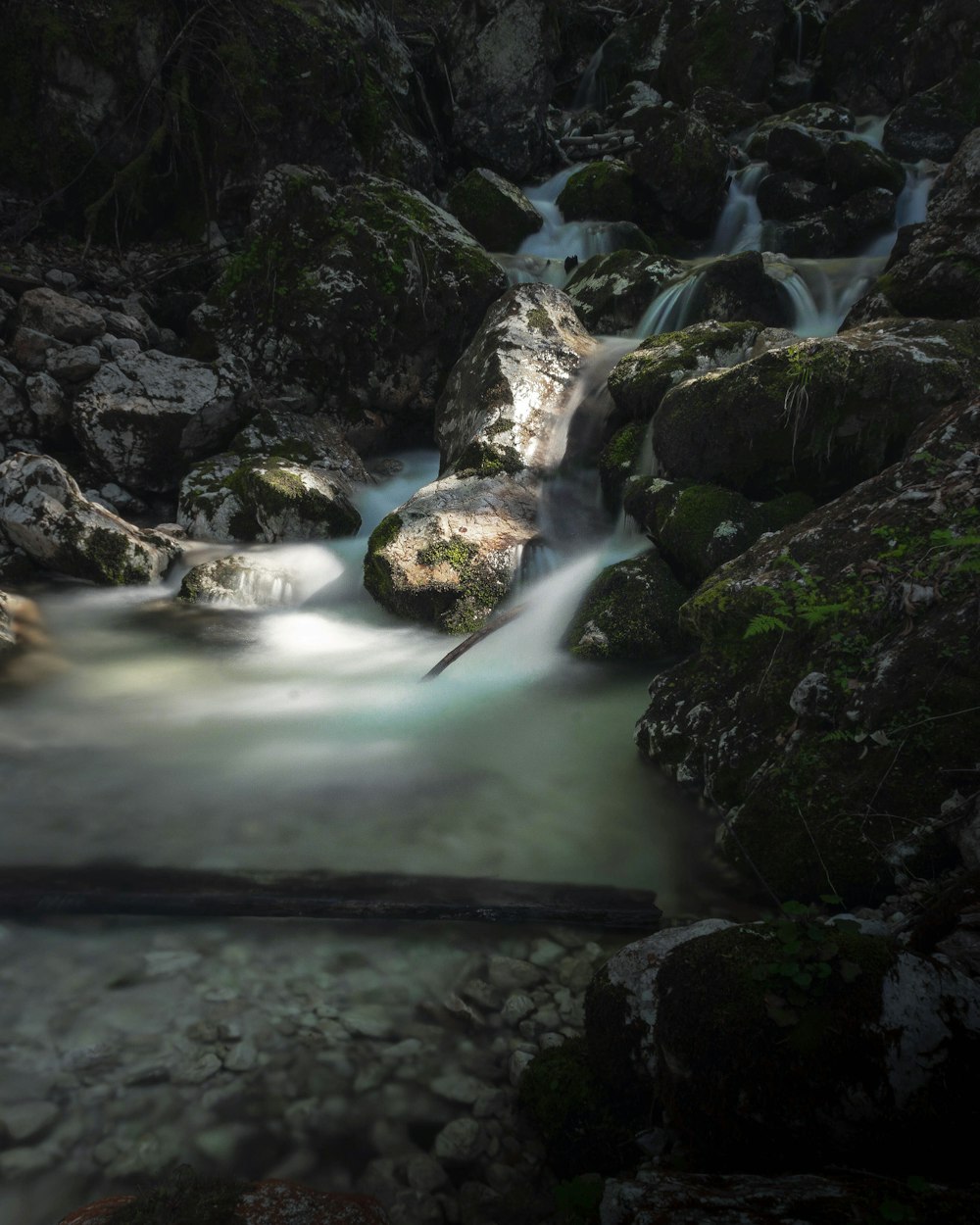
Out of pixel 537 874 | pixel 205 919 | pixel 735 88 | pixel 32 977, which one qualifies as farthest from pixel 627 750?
pixel 735 88

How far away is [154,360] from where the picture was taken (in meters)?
9.25

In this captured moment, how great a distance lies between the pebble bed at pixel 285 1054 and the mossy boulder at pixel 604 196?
14.9m

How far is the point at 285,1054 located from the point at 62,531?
6.52 meters

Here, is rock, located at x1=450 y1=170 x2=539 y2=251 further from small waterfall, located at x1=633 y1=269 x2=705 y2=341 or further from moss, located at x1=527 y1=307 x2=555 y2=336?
moss, located at x1=527 y1=307 x2=555 y2=336

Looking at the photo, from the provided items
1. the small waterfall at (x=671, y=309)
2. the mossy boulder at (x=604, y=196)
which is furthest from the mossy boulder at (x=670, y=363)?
the mossy boulder at (x=604, y=196)

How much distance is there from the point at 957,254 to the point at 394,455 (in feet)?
22.6

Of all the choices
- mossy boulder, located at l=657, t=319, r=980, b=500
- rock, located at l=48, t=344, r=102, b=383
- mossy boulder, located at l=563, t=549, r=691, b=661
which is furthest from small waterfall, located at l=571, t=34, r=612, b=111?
mossy boulder, located at l=563, t=549, r=691, b=661

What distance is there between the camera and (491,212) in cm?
1363

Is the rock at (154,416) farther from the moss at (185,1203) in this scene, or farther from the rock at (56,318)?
the moss at (185,1203)

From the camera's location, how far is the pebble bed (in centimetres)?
194

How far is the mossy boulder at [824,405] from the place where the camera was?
5129 mm

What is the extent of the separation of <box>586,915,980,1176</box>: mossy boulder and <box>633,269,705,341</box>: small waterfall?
904cm

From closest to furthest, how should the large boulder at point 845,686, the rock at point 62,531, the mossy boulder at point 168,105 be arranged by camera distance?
the large boulder at point 845,686 < the rock at point 62,531 < the mossy boulder at point 168,105

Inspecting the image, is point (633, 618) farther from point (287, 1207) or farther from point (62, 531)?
point (62, 531)
